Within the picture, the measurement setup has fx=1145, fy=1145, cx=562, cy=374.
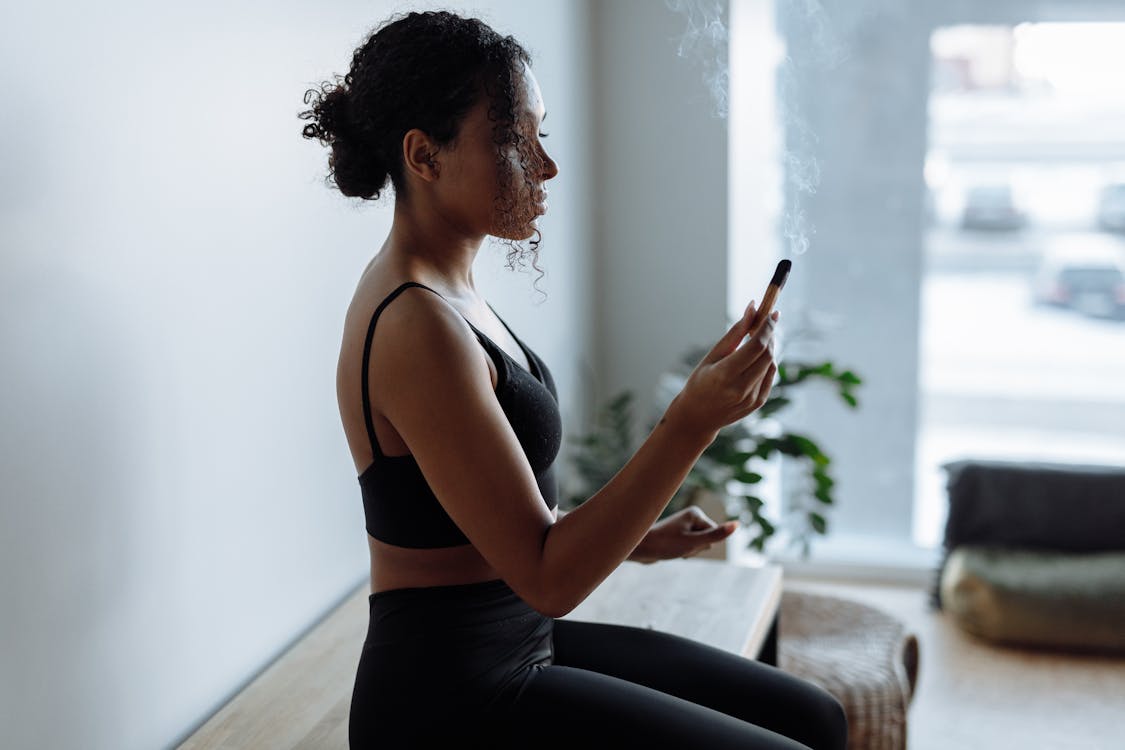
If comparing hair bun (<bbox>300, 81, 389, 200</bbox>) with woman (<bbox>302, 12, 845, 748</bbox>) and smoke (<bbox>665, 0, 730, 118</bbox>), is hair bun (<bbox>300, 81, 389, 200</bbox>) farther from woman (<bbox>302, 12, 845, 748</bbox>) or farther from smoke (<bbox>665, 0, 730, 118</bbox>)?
smoke (<bbox>665, 0, 730, 118</bbox>)

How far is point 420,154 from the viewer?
1262mm

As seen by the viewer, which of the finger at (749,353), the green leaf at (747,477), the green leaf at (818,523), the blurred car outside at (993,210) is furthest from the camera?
the blurred car outside at (993,210)

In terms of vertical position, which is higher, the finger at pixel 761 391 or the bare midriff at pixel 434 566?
the finger at pixel 761 391

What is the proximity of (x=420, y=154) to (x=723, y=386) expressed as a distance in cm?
42

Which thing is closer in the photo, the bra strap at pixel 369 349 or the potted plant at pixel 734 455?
the bra strap at pixel 369 349

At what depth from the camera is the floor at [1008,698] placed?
2582mm

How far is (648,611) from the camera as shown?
1.93m

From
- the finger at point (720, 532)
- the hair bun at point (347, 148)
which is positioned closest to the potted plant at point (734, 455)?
the finger at point (720, 532)

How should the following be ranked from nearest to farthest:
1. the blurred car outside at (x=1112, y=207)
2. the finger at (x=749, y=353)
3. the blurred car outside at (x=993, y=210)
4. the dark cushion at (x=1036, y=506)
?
1. the finger at (x=749, y=353)
2. the dark cushion at (x=1036, y=506)
3. the blurred car outside at (x=1112, y=207)
4. the blurred car outside at (x=993, y=210)

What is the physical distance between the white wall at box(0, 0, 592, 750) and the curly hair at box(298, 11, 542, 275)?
271 millimetres

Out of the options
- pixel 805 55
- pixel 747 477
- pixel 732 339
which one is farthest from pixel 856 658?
pixel 805 55

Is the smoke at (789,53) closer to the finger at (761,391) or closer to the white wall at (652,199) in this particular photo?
the white wall at (652,199)

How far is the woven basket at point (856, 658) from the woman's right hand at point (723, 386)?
1050 mm

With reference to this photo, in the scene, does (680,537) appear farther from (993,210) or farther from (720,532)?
(993,210)
